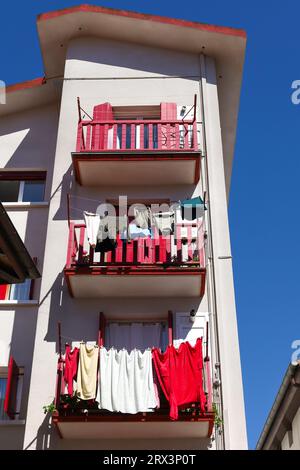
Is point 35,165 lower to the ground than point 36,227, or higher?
higher

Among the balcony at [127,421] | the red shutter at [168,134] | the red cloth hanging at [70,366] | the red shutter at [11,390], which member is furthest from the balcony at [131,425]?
the red shutter at [168,134]

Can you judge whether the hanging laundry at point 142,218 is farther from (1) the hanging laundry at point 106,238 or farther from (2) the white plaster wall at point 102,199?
(2) the white plaster wall at point 102,199

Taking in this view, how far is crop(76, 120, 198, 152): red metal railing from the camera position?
16.4 meters

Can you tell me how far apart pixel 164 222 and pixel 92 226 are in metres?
1.79

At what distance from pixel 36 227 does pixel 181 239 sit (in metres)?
4.31

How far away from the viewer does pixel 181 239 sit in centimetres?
1482

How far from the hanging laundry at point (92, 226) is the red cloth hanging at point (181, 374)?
3179 mm

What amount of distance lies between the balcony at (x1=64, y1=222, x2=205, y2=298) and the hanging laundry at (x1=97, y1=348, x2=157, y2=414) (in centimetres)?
203

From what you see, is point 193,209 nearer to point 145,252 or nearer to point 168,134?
point 145,252

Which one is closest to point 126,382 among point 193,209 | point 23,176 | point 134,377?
point 134,377

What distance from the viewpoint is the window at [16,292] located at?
1558cm
